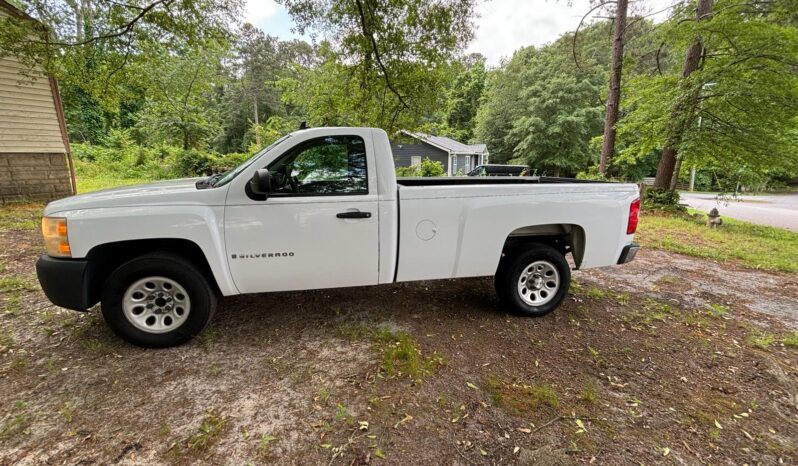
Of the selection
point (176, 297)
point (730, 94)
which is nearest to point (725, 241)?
point (730, 94)

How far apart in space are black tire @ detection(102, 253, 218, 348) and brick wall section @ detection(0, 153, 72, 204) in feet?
32.4

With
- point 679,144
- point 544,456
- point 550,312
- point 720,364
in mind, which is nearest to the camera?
point 544,456

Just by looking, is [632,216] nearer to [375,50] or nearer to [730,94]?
[375,50]

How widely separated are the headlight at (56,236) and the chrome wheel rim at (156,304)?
535 millimetres

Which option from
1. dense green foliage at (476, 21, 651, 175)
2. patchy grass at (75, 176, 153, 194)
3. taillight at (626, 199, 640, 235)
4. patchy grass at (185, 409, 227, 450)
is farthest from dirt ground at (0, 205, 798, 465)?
dense green foliage at (476, 21, 651, 175)

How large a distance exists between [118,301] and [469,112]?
4661cm

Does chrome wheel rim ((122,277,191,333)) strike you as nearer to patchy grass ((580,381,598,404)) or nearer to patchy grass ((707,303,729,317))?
patchy grass ((580,381,598,404))

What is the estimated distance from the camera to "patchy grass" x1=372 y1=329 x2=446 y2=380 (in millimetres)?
2736

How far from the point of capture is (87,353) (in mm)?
2873

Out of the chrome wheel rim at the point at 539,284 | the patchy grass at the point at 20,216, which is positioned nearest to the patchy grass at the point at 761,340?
the chrome wheel rim at the point at 539,284

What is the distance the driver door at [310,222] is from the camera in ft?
9.40

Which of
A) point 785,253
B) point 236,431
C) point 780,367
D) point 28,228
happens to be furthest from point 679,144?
point 28,228

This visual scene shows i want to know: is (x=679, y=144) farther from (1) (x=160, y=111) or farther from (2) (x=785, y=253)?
(1) (x=160, y=111)

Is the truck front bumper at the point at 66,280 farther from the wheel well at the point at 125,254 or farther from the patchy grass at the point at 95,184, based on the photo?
the patchy grass at the point at 95,184
